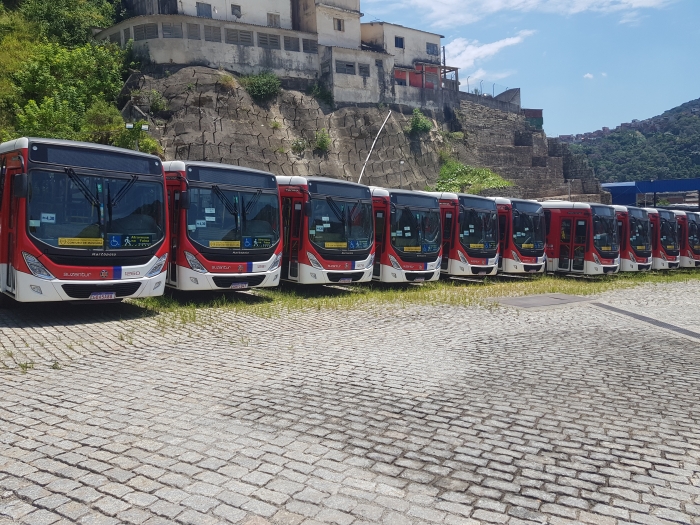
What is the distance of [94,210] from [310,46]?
37.1 m

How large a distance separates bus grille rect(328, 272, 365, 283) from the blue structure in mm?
44863

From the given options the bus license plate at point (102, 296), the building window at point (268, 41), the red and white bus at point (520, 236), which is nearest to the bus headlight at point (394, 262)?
the red and white bus at point (520, 236)

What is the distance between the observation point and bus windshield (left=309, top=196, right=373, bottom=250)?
1521 cm

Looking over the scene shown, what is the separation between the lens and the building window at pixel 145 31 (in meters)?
39.1

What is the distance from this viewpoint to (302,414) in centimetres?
585

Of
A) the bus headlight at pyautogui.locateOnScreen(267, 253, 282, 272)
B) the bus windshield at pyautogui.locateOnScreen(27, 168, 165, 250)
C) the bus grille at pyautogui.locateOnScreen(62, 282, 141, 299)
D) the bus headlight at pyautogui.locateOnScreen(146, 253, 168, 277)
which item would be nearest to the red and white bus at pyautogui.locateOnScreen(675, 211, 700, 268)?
the bus headlight at pyautogui.locateOnScreen(267, 253, 282, 272)

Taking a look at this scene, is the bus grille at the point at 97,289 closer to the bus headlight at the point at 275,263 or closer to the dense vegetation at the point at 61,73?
the bus headlight at the point at 275,263

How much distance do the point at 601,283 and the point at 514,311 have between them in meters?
9.17

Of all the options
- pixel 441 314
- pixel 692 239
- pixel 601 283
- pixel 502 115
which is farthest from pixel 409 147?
pixel 441 314

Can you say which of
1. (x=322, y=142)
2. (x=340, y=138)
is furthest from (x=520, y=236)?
(x=340, y=138)

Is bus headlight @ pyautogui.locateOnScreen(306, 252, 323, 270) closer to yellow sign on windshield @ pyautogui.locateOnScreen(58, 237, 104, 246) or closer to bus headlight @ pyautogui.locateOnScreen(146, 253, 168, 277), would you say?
bus headlight @ pyautogui.locateOnScreen(146, 253, 168, 277)

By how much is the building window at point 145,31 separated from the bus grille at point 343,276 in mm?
30183

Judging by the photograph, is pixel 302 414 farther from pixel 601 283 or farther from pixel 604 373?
pixel 601 283

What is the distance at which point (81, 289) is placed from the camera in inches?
416
